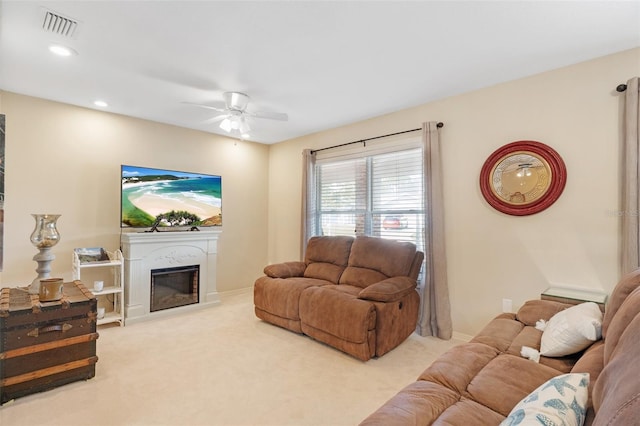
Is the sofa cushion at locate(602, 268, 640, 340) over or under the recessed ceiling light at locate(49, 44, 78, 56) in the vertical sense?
under

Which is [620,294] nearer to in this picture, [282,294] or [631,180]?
[631,180]

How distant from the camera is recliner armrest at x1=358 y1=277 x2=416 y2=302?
274 centimetres

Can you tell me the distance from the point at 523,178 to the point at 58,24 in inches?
150

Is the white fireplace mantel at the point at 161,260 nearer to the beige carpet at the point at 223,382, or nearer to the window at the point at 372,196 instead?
the beige carpet at the point at 223,382

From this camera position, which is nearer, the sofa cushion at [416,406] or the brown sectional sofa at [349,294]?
the sofa cushion at [416,406]

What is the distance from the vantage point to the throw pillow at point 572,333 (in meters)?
1.60

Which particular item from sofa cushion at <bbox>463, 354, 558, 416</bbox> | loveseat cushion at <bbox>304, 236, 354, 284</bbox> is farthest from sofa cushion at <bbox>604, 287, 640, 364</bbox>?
loveseat cushion at <bbox>304, 236, 354, 284</bbox>

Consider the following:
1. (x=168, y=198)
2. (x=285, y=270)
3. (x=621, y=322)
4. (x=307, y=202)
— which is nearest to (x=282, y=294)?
(x=285, y=270)

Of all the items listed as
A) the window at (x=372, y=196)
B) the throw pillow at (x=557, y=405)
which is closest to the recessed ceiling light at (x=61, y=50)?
the window at (x=372, y=196)

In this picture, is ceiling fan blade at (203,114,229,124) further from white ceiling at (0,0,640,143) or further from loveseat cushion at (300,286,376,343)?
loveseat cushion at (300,286,376,343)

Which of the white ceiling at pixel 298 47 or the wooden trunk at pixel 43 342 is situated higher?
the white ceiling at pixel 298 47

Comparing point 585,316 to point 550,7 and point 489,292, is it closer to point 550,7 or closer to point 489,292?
point 489,292

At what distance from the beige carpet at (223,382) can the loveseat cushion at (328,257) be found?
2.61ft

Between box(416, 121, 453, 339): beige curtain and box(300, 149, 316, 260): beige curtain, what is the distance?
177 cm
